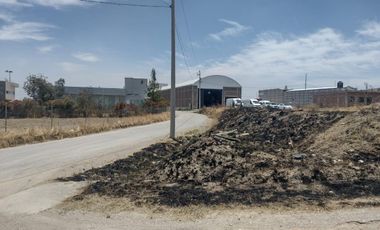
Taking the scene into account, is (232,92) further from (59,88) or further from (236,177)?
(236,177)

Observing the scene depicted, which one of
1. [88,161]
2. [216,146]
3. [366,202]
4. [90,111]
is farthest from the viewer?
[90,111]

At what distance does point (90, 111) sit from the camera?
59812 millimetres

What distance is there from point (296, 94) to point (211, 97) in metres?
19.6

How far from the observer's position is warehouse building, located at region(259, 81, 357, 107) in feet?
285

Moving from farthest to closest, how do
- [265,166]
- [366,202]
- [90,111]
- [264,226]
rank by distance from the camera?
[90,111] → [265,166] → [366,202] → [264,226]

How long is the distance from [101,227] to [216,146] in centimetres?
683

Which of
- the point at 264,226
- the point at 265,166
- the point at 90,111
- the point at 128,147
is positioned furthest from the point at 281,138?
the point at 90,111

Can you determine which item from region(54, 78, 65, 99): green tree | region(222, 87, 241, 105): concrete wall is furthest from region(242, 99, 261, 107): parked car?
region(54, 78, 65, 99): green tree

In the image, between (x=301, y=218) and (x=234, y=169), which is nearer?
(x=301, y=218)

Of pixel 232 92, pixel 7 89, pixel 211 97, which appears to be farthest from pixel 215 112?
pixel 7 89

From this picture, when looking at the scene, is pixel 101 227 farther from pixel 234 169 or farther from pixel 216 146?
pixel 216 146

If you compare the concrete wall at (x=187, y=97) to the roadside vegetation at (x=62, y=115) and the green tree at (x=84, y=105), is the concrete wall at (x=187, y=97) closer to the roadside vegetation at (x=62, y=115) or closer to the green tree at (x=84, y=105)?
the roadside vegetation at (x=62, y=115)

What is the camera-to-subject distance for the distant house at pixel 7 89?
101 meters

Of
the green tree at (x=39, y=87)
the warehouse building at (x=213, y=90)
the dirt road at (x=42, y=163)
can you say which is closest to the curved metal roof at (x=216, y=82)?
the warehouse building at (x=213, y=90)
